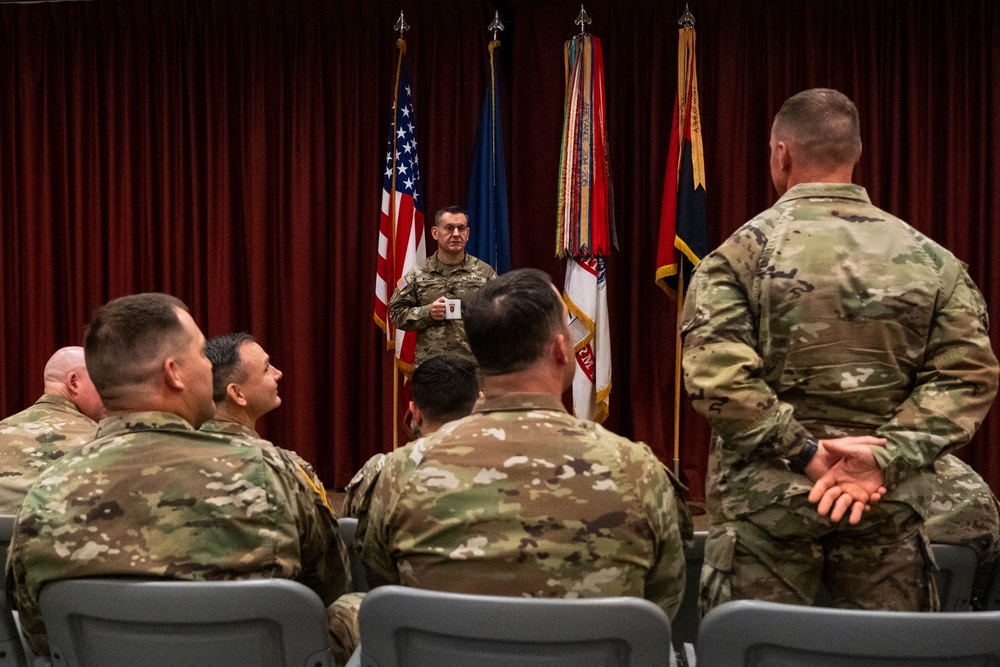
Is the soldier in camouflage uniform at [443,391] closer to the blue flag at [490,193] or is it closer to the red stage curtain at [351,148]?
the blue flag at [490,193]

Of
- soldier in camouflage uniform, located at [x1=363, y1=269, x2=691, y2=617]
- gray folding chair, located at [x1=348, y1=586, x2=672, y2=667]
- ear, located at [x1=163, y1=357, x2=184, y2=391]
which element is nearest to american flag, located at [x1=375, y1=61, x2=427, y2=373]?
ear, located at [x1=163, y1=357, x2=184, y2=391]

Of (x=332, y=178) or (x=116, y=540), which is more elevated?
(x=332, y=178)

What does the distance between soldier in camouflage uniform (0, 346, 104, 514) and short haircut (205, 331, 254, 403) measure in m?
0.30

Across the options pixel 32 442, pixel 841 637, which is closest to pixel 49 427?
pixel 32 442

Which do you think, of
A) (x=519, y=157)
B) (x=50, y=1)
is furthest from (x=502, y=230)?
(x=50, y=1)

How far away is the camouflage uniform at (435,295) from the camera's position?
5.90 meters

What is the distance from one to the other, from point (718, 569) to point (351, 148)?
17.2ft

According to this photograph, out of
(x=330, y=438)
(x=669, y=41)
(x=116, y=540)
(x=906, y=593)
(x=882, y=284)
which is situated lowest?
(x=330, y=438)

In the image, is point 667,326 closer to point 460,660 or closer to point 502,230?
point 502,230

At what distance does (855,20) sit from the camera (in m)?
6.11

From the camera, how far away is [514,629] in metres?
1.44

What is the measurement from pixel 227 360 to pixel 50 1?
5371 mm

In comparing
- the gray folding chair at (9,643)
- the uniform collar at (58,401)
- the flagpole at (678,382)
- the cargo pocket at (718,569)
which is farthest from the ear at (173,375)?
the flagpole at (678,382)

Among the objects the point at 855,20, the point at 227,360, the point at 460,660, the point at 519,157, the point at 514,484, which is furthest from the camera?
the point at 519,157
